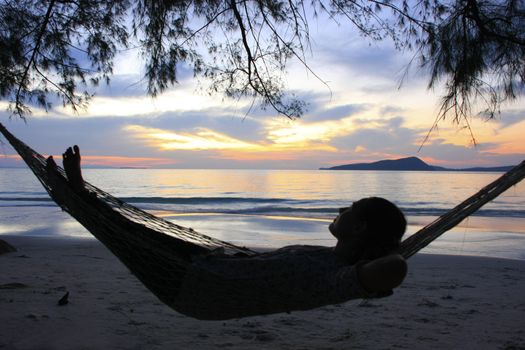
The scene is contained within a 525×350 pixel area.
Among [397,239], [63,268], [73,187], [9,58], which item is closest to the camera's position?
[397,239]

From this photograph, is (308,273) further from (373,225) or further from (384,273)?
(384,273)

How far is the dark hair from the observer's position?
118cm

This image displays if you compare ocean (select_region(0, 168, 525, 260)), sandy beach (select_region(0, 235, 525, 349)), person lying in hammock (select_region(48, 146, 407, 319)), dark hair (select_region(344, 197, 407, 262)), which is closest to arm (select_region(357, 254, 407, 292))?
person lying in hammock (select_region(48, 146, 407, 319))

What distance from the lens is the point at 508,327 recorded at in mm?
2383

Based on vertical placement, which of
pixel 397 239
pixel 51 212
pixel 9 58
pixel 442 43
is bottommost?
pixel 51 212

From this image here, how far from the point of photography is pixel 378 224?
3.90 feet

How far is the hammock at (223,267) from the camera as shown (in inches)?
50.7

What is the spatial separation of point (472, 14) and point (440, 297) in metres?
1.74

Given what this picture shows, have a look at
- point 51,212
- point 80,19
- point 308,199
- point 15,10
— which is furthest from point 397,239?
point 308,199

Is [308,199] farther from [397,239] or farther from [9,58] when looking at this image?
[397,239]

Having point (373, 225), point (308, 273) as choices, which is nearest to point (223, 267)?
point (308, 273)

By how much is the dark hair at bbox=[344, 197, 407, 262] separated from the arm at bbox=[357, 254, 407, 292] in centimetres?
17

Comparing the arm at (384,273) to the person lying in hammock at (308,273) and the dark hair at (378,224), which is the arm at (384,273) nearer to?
the person lying in hammock at (308,273)

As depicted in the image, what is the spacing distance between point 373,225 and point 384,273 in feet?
0.76
